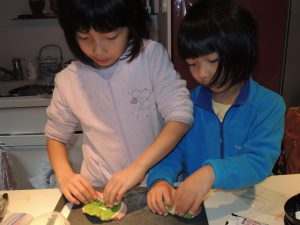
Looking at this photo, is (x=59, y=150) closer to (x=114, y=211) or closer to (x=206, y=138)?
(x=114, y=211)

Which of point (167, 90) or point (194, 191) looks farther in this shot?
point (167, 90)

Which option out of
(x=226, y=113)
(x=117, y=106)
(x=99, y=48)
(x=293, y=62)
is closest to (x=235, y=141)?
(x=226, y=113)

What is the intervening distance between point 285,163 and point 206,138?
105 centimetres

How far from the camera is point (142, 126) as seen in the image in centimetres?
93

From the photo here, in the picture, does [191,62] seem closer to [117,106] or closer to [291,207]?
[117,106]

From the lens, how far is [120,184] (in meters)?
0.77

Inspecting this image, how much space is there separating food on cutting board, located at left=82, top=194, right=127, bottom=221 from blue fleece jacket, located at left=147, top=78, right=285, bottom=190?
0.11 meters

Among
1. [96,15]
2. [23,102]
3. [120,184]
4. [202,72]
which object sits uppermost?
[96,15]

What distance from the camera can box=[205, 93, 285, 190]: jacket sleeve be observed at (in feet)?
2.46

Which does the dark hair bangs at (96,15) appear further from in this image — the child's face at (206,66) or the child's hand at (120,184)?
the child's hand at (120,184)

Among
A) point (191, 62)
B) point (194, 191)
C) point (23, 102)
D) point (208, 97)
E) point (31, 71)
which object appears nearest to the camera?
point (194, 191)

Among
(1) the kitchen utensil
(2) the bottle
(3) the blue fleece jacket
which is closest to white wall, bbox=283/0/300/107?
(3) the blue fleece jacket

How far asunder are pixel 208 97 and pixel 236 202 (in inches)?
11.7

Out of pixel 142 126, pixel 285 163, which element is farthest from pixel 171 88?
pixel 285 163
